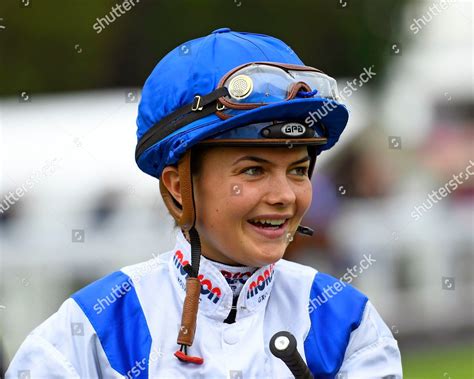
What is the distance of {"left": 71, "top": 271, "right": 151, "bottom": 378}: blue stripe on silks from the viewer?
2.92 m

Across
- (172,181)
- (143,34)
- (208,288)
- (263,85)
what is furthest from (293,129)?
(143,34)

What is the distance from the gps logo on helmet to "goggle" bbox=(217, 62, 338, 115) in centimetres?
8

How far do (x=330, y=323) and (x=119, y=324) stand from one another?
2.06 ft

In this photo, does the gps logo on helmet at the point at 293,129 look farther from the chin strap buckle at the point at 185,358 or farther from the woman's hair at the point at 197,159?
the chin strap buckle at the point at 185,358

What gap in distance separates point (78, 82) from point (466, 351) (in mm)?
→ 5177

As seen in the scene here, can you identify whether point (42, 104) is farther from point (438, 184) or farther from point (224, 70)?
point (224, 70)

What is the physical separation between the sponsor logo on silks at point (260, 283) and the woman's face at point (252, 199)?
88 mm

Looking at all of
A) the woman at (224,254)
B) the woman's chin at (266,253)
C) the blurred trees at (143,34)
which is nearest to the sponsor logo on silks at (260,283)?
the woman at (224,254)

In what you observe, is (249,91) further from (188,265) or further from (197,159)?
(188,265)

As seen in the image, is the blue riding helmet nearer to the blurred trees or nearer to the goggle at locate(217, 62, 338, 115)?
the goggle at locate(217, 62, 338, 115)

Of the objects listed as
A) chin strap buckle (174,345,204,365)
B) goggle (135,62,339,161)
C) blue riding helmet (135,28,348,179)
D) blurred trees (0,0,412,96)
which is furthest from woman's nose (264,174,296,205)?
blurred trees (0,0,412,96)

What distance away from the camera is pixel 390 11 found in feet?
36.0

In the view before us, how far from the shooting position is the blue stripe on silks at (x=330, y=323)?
9.84 feet

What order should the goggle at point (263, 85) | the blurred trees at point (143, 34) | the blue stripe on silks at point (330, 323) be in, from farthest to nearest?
1. the blurred trees at point (143, 34)
2. the blue stripe on silks at point (330, 323)
3. the goggle at point (263, 85)
